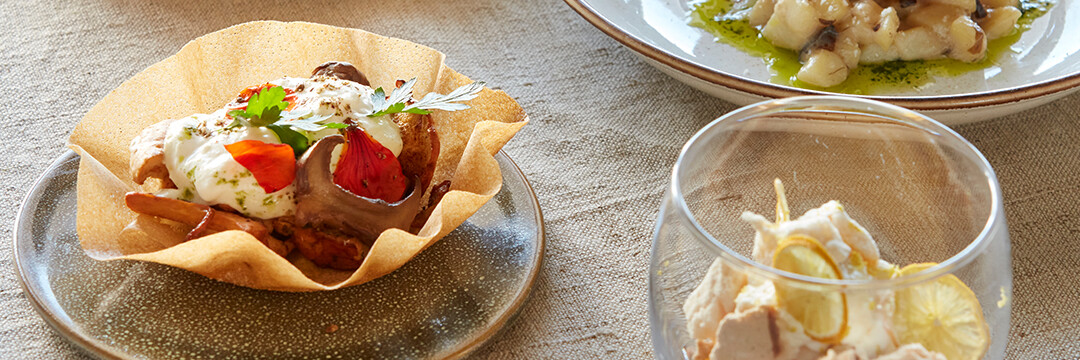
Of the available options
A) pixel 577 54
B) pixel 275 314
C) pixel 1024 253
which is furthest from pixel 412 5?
pixel 1024 253

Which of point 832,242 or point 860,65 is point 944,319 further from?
point 860,65

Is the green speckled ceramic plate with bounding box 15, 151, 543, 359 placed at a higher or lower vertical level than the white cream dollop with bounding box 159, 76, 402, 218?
lower

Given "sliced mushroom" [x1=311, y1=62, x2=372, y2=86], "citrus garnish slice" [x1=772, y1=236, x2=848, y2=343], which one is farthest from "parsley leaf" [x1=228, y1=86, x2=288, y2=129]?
"citrus garnish slice" [x1=772, y1=236, x2=848, y2=343]

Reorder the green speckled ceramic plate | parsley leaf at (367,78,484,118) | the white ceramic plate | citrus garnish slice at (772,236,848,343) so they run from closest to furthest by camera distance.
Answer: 1. citrus garnish slice at (772,236,848,343)
2. the green speckled ceramic plate
3. parsley leaf at (367,78,484,118)
4. the white ceramic plate

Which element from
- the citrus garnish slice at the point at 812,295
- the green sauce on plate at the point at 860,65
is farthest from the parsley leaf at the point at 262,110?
the green sauce on plate at the point at 860,65

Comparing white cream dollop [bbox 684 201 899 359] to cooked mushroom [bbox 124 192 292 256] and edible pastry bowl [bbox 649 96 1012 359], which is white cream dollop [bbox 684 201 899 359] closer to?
edible pastry bowl [bbox 649 96 1012 359]

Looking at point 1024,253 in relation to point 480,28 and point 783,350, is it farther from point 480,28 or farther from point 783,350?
point 480,28
